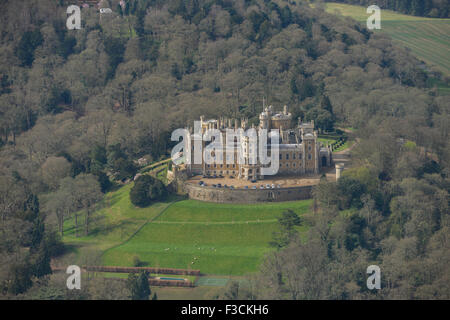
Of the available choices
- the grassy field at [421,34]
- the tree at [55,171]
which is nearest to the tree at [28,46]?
the tree at [55,171]

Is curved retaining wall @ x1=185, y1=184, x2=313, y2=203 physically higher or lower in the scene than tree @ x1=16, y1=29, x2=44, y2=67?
lower

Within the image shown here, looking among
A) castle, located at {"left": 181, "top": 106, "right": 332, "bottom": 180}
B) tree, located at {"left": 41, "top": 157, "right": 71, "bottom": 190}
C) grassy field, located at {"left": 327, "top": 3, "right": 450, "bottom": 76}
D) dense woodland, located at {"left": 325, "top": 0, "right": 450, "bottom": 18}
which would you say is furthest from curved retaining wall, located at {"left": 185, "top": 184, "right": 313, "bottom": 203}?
dense woodland, located at {"left": 325, "top": 0, "right": 450, "bottom": 18}

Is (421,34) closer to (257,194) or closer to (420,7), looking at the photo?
(420,7)

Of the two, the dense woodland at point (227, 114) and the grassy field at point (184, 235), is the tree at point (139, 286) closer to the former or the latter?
the dense woodland at point (227, 114)

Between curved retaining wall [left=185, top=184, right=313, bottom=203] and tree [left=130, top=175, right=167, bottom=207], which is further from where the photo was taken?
tree [left=130, top=175, right=167, bottom=207]

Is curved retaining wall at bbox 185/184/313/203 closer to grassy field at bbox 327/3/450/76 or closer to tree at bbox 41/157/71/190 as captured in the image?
tree at bbox 41/157/71/190

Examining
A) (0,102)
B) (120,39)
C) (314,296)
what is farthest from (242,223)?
(120,39)

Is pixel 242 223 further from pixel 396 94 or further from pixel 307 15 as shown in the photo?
pixel 307 15

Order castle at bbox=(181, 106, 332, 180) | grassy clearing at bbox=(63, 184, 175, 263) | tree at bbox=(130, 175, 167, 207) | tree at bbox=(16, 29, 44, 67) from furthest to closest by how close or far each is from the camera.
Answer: tree at bbox=(16, 29, 44, 67) → castle at bbox=(181, 106, 332, 180) → tree at bbox=(130, 175, 167, 207) → grassy clearing at bbox=(63, 184, 175, 263)
